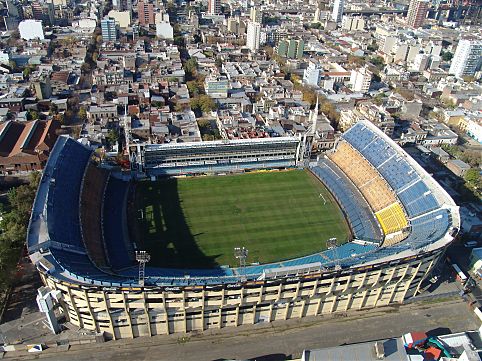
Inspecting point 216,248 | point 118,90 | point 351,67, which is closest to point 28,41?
point 118,90

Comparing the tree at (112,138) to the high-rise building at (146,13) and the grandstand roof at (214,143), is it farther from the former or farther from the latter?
the high-rise building at (146,13)

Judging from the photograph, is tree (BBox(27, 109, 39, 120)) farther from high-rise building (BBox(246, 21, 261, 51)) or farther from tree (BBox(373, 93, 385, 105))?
tree (BBox(373, 93, 385, 105))

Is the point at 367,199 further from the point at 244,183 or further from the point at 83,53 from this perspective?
the point at 83,53

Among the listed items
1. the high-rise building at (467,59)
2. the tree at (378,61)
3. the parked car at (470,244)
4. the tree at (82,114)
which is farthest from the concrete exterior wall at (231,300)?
the tree at (378,61)

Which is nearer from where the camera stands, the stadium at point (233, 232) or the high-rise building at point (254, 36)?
the stadium at point (233, 232)

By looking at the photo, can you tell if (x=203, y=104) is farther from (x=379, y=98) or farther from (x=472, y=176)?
(x=472, y=176)

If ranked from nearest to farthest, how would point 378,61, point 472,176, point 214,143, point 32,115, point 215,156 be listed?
point 214,143 → point 472,176 → point 215,156 → point 32,115 → point 378,61

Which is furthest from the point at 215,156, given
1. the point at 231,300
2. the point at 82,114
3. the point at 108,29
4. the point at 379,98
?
the point at 108,29
